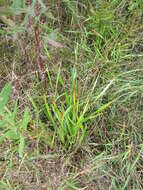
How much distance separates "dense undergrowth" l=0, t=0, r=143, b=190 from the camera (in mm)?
1425

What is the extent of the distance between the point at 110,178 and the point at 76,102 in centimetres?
41

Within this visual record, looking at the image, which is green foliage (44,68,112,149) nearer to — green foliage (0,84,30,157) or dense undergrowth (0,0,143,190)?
dense undergrowth (0,0,143,190)

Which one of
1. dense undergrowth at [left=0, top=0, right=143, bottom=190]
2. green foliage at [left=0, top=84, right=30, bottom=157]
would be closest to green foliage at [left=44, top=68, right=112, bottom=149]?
dense undergrowth at [left=0, top=0, right=143, bottom=190]

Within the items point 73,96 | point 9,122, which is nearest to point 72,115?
point 73,96

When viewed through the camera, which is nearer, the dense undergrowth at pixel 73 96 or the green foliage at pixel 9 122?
the green foliage at pixel 9 122

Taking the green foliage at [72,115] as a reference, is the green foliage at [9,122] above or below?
above

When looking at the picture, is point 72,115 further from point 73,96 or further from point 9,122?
point 9,122

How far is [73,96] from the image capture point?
1461mm

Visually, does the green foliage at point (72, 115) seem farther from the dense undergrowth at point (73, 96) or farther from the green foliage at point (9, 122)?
the green foliage at point (9, 122)

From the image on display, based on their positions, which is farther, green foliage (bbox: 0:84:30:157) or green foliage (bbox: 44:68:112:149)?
green foliage (bbox: 44:68:112:149)

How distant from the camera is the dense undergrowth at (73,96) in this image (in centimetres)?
142

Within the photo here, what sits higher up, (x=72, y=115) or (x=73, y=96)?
(x=73, y=96)

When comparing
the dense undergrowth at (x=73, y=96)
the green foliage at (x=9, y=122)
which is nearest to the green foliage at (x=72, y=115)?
the dense undergrowth at (x=73, y=96)

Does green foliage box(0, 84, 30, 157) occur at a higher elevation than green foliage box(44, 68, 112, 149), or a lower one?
higher
